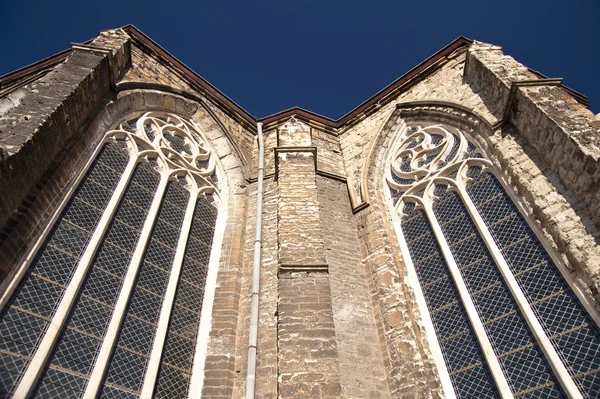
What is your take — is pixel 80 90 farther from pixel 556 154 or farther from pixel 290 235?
pixel 556 154

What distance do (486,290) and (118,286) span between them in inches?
181

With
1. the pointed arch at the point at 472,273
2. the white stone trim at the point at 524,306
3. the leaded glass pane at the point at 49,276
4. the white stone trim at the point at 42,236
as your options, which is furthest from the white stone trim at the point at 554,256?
the white stone trim at the point at 42,236

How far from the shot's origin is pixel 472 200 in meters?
6.97

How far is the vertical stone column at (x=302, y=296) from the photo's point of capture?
459 centimetres

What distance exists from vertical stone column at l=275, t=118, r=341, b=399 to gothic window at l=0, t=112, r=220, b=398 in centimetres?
138

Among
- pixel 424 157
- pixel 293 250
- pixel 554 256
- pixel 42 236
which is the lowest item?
pixel 554 256

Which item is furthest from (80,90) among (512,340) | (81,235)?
(512,340)

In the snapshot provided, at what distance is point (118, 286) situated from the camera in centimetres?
566

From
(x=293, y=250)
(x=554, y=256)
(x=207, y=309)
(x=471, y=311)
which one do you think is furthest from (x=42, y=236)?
(x=554, y=256)

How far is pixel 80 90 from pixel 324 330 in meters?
4.76

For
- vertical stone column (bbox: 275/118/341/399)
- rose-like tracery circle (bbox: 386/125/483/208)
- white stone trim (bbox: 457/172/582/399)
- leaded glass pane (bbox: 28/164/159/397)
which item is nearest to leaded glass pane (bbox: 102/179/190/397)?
leaded glass pane (bbox: 28/164/159/397)

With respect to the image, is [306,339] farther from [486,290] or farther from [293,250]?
[486,290]

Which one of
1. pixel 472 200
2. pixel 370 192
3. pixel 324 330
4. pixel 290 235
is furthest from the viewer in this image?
pixel 370 192

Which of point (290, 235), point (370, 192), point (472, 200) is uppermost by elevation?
point (370, 192)
